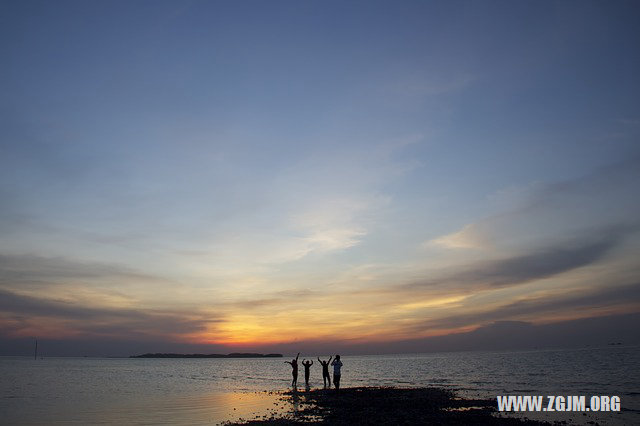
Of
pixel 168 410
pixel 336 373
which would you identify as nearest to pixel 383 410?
pixel 336 373

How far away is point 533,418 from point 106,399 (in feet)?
103

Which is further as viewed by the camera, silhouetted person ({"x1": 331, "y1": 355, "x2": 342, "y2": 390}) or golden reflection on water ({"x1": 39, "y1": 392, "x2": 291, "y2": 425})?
silhouetted person ({"x1": 331, "y1": 355, "x2": 342, "y2": 390})

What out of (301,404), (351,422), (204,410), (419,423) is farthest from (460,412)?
(204,410)

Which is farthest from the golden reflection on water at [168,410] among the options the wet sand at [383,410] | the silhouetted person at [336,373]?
the silhouetted person at [336,373]

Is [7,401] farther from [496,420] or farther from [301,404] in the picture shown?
[496,420]

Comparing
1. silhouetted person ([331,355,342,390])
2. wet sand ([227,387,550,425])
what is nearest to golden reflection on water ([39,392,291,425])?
wet sand ([227,387,550,425])

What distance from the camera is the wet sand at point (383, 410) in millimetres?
22922

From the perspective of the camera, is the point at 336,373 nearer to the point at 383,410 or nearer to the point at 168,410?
the point at 383,410

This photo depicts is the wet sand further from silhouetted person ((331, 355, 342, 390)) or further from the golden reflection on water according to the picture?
the golden reflection on water

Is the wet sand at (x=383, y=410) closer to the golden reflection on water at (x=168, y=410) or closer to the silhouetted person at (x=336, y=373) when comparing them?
the silhouetted person at (x=336, y=373)

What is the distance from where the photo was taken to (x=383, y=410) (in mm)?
26734

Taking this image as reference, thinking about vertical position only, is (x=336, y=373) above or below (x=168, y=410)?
above

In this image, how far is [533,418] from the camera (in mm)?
25141

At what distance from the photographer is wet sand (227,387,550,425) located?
22922 mm
